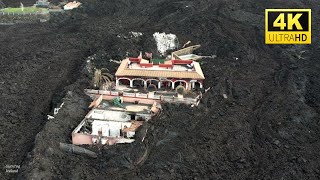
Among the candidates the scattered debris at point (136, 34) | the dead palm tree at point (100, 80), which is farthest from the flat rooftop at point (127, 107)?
the scattered debris at point (136, 34)

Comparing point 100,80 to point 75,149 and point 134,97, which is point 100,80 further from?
point 75,149

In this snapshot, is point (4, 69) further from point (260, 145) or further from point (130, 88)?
point (260, 145)

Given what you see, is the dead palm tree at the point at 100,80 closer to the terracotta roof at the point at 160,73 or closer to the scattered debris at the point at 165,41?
the terracotta roof at the point at 160,73

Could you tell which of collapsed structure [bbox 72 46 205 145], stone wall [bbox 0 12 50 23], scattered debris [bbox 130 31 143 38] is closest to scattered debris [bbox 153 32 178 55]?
scattered debris [bbox 130 31 143 38]

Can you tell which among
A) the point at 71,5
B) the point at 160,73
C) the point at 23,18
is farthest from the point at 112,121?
the point at 71,5

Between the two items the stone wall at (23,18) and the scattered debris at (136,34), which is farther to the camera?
the stone wall at (23,18)

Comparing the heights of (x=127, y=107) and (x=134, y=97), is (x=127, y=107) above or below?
below
